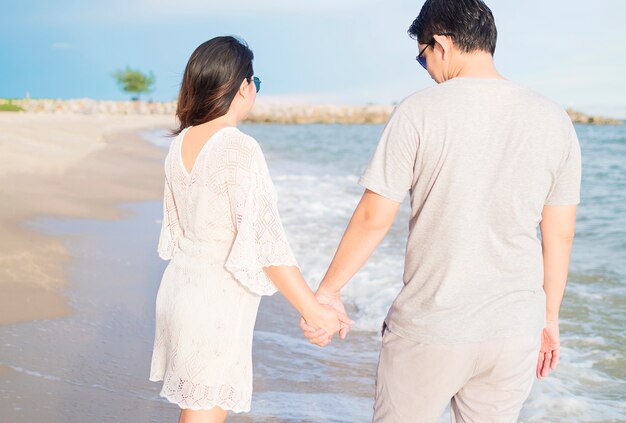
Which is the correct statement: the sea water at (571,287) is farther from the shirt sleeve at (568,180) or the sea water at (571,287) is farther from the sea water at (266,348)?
the shirt sleeve at (568,180)

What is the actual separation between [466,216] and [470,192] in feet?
0.22

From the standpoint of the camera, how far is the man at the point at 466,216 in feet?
6.89

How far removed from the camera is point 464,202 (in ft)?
6.88

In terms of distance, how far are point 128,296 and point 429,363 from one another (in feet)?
13.0

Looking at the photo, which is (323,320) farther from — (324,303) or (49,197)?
(49,197)

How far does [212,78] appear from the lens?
7.89ft

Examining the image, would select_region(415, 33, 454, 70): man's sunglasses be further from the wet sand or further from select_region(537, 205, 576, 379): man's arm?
the wet sand

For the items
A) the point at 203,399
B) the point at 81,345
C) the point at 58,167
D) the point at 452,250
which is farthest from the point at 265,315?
the point at 58,167

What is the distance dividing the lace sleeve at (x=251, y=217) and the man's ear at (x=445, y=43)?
618 millimetres

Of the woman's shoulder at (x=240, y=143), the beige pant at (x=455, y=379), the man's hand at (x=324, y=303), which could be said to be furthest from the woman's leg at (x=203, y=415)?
the woman's shoulder at (x=240, y=143)

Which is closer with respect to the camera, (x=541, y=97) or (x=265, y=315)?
(x=541, y=97)

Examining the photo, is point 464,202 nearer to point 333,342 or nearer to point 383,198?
point 383,198

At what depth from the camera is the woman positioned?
2.30 meters

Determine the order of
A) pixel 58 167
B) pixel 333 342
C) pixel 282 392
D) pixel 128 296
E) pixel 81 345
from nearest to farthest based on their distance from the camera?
1. pixel 282 392
2. pixel 81 345
3. pixel 333 342
4. pixel 128 296
5. pixel 58 167
